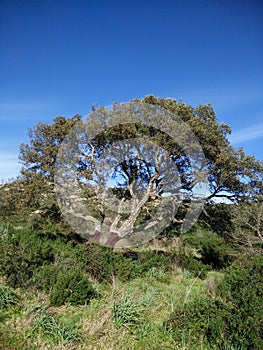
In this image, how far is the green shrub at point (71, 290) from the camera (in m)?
4.81

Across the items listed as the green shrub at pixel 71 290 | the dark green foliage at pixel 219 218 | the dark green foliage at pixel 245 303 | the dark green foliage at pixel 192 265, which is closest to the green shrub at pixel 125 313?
the green shrub at pixel 71 290

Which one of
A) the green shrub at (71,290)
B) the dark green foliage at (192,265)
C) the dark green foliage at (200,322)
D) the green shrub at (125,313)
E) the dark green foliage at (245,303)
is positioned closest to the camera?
the dark green foliage at (245,303)

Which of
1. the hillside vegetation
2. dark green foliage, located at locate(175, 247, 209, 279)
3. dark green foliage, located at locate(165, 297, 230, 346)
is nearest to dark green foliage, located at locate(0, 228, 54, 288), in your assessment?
the hillside vegetation

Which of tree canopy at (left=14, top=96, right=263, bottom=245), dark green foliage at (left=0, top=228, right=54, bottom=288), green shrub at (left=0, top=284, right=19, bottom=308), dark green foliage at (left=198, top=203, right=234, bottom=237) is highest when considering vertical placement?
tree canopy at (left=14, top=96, right=263, bottom=245)

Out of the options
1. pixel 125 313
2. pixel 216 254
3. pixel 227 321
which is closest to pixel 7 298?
pixel 125 313

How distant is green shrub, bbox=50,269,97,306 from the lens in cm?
481

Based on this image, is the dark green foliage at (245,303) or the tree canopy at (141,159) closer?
the dark green foliage at (245,303)

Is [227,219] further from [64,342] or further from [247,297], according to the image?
[64,342]

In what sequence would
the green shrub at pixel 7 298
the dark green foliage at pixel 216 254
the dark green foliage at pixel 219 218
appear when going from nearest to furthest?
the green shrub at pixel 7 298 < the dark green foliage at pixel 216 254 < the dark green foliage at pixel 219 218

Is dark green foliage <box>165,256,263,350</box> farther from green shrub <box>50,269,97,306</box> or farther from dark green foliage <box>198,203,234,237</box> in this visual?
dark green foliage <box>198,203,234,237</box>

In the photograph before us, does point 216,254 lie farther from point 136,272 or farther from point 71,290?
point 71,290

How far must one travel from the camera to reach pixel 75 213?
10.2 meters

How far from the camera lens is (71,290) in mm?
4996

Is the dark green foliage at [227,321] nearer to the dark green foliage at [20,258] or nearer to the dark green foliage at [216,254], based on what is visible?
the dark green foliage at [20,258]
